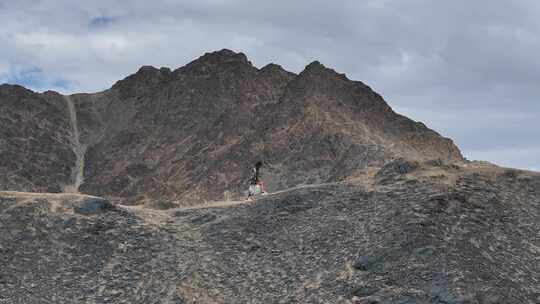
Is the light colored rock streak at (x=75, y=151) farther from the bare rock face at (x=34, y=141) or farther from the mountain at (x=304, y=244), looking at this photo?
the mountain at (x=304, y=244)

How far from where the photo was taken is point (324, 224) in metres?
33.7

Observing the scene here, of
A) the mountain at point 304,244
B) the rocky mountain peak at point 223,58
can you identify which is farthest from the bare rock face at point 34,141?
the mountain at point 304,244

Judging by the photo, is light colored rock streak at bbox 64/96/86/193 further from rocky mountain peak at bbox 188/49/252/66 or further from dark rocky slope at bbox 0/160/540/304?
dark rocky slope at bbox 0/160/540/304

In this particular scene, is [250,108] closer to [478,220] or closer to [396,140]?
[396,140]

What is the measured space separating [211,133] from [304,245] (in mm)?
88321

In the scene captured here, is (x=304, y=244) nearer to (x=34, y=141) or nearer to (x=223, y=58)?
(x=34, y=141)

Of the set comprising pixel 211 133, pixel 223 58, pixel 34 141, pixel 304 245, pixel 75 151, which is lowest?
pixel 304 245

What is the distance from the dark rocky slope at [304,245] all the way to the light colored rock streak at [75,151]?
288ft

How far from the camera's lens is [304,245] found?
106 feet

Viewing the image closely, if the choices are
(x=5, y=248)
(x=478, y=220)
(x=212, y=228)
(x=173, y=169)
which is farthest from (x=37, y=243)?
(x=173, y=169)

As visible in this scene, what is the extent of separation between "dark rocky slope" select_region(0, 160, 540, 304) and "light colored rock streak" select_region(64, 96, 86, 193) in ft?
288

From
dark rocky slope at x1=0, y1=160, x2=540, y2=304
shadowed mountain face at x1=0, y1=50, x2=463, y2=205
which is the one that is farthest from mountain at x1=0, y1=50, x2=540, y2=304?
shadowed mountain face at x1=0, y1=50, x2=463, y2=205

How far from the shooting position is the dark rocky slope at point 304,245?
28.2 meters

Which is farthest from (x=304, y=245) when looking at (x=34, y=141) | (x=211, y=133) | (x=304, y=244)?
(x=34, y=141)
